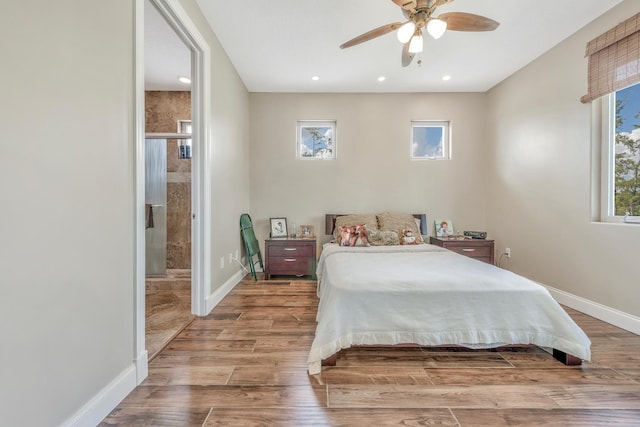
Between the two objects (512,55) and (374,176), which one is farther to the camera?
(374,176)

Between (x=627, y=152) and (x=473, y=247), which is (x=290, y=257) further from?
(x=627, y=152)

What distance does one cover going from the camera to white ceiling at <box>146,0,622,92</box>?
8.00ft

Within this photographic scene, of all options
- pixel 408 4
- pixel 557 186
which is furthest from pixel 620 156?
pixel 408 4

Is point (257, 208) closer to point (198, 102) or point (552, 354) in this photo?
point (198, 102)

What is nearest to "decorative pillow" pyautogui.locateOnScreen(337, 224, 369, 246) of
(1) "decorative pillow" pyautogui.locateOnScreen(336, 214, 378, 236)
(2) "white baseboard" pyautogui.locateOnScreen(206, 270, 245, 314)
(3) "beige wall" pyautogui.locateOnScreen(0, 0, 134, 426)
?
(1) "decorative pillow" pyautogui.locateOnScreen(336, 214, 378, 236)

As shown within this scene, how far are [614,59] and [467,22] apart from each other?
1541 mm

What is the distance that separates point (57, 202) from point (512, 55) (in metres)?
4.16

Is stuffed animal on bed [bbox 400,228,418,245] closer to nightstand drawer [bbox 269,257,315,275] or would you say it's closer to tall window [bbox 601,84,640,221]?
nightstand drawer [bbox 269,257,315,275]

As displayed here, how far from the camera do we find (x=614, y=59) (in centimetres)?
243

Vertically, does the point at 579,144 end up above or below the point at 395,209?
above

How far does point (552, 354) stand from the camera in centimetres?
194

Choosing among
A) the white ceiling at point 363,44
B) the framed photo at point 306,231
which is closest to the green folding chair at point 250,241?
the framed photo at point 306,231

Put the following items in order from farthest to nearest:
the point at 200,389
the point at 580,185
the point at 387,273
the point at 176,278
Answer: the point at 176,278 → the point at 580,185 → the point at 387,273 → the point at 200,389

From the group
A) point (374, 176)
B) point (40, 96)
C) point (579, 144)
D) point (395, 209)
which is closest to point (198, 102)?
point (40, 96)
